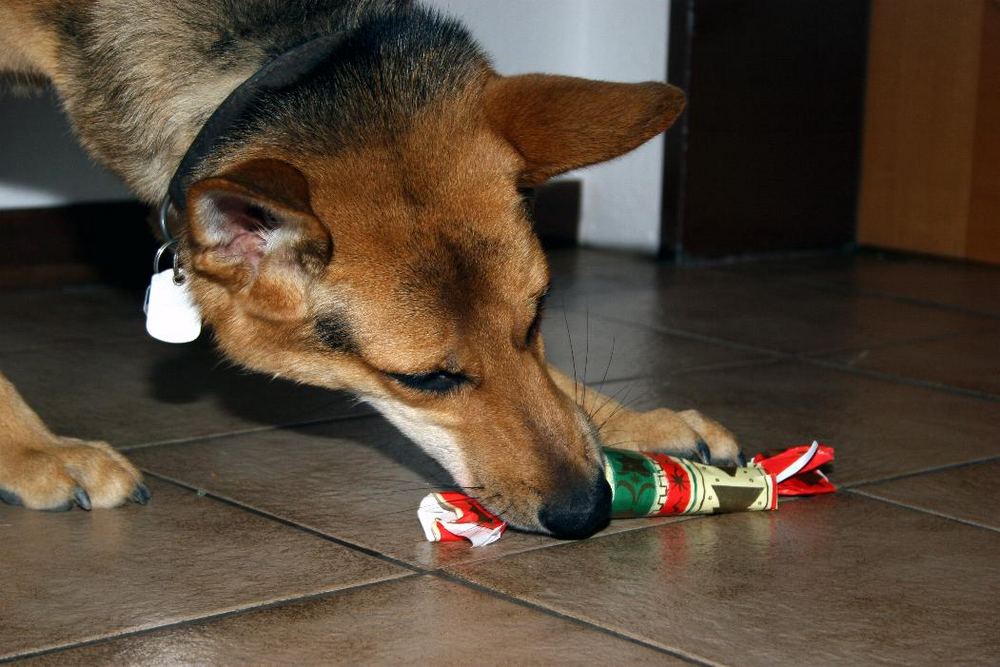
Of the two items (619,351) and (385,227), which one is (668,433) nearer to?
(385,227)

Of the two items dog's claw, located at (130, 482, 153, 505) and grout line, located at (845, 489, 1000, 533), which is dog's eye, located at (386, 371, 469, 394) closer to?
dog's claw, located at (130, 482, 153, 505)

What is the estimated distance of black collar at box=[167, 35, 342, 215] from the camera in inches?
105

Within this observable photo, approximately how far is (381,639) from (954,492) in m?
1.39

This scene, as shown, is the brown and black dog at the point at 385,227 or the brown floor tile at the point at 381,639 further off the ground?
the brown and black dog at the point at 385,227

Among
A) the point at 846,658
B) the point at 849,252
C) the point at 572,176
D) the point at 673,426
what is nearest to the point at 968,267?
the point at 849,252

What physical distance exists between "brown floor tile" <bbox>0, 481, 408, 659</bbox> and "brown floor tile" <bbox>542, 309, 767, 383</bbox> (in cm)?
135

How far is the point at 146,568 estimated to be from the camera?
7.99 feet

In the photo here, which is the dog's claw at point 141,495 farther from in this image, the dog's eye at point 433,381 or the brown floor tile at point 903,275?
the brown floor tile at point 903,275

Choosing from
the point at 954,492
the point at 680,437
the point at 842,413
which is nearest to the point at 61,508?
the point at 680,437

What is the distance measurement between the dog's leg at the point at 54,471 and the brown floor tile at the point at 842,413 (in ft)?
4.50

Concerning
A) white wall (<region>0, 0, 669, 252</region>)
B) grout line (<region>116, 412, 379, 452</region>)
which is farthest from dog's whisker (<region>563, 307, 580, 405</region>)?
white wall (<region>0, 0, 669, 252</region>)

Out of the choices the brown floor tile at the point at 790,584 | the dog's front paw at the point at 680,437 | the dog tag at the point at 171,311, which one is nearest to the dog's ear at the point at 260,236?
the dog tag at the point at 171,311

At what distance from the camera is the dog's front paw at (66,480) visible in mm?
2713

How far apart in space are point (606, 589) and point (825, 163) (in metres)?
4.27
